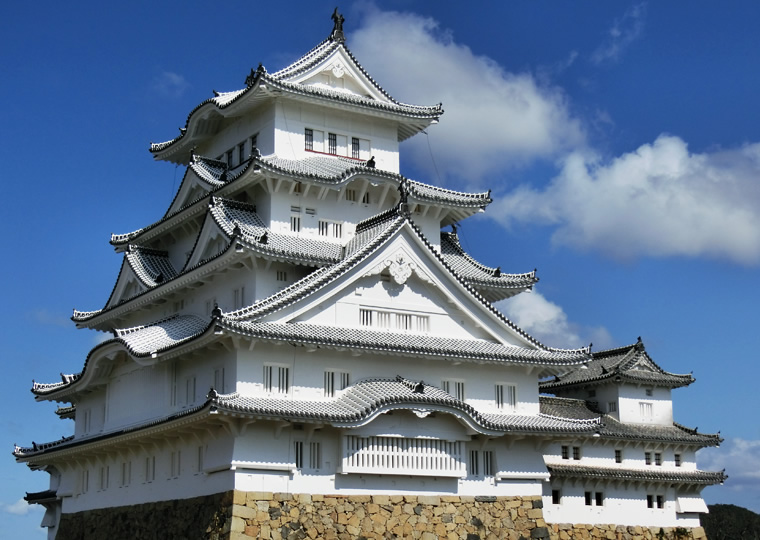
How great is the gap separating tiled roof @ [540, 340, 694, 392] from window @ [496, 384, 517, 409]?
33.5 ft

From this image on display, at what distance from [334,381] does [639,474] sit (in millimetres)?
17317

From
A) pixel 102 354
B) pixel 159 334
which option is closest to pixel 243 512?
pixel 159 334

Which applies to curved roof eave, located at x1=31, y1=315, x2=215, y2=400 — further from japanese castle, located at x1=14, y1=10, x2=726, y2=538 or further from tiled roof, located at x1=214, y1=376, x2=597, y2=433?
tiled roof, located at x1=214, y1=376, x2=597, y2=433

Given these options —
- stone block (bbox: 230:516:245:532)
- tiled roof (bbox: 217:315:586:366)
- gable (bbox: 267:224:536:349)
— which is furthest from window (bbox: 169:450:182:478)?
gable (bbox: 267:224:536:349)

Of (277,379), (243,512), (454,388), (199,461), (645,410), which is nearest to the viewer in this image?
(243,512)

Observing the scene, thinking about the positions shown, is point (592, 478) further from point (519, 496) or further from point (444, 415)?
point (444, 415)

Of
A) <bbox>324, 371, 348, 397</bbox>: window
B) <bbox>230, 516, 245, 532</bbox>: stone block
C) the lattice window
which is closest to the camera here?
<bbox>230, 516, 245, 532</bbox>: stone block

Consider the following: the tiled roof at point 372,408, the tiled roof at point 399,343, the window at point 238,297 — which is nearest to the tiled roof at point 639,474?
the tiled roof at point 372,408

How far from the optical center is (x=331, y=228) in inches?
1569

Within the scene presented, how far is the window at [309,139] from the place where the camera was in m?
41.7

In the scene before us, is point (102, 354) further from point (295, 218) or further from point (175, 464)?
point (295, 218)

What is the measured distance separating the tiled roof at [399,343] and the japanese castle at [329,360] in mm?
79

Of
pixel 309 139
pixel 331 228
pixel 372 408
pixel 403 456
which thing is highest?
pixel 309 139

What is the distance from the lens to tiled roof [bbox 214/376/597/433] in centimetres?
3089
